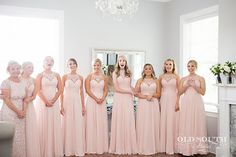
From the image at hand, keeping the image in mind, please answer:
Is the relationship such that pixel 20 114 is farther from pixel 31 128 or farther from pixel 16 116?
pixel 31 128

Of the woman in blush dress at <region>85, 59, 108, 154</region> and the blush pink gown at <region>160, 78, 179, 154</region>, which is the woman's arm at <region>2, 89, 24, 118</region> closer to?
the woman in blush dress at <region>85, 59, 108, 154</region>

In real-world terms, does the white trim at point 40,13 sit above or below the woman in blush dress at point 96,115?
above

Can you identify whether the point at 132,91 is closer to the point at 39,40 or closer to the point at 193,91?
the point at 193,91

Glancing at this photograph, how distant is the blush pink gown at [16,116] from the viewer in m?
4.20

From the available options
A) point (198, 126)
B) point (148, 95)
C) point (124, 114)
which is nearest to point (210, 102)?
point (198, 126)

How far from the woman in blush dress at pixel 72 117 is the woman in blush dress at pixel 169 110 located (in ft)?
4.33

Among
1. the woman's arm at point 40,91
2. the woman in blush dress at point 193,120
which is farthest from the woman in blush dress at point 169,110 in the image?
the woman's arm at point 40,91

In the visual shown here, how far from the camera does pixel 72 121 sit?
194 inches

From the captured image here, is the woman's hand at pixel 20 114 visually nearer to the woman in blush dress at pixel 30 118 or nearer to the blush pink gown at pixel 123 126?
the woman in blush dress at pixel 30 118

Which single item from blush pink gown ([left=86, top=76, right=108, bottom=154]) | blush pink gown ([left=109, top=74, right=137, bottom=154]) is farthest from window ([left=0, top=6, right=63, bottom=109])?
blush pink gown ([left=109, top=74, right=137, bottom=154])

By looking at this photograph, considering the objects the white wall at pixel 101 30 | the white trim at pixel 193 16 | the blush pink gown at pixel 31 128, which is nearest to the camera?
the blush pink gown at pixel 31 128

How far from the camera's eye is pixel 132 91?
5.14 meters

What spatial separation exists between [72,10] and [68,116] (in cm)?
211

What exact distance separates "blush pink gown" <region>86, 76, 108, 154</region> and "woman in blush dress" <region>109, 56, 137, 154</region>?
0.50ft
